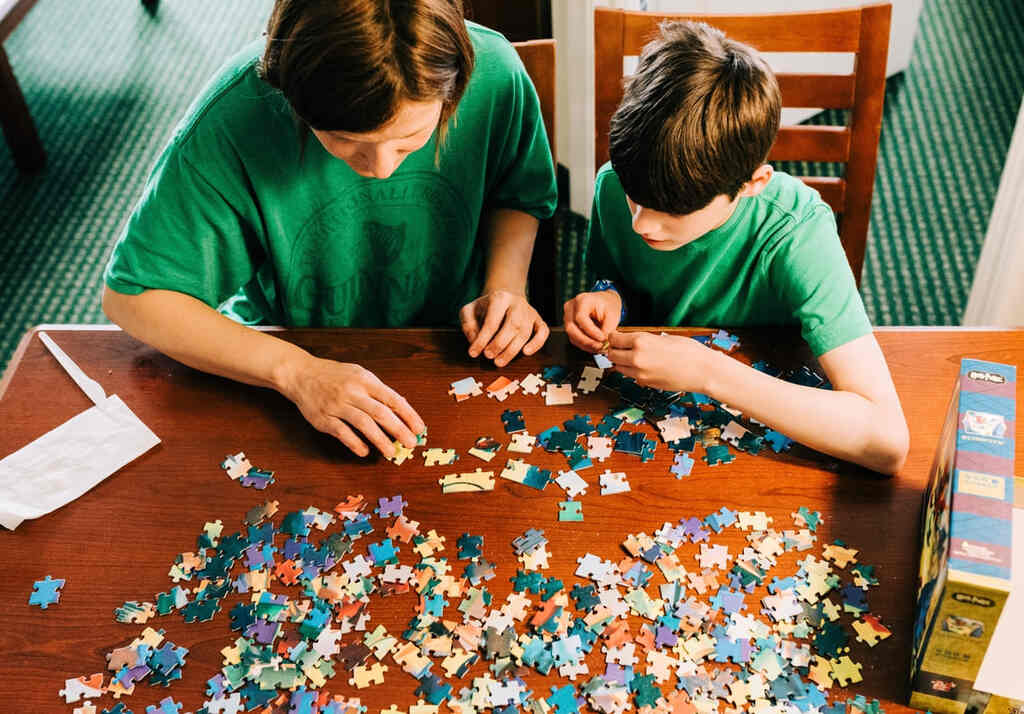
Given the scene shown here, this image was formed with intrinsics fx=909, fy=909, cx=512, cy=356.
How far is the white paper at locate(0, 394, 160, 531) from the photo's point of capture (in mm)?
1301

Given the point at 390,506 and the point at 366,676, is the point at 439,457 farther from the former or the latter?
the point at 366,676

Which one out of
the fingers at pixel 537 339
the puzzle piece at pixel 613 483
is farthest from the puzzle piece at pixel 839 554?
the fingers at pixel 537 339

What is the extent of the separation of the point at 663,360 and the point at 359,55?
1.96 ft

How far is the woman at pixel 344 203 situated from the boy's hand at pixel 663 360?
0.17m

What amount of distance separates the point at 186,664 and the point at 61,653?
0.55 feet

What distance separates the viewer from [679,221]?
1320 millimetres

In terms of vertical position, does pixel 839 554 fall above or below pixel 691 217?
below

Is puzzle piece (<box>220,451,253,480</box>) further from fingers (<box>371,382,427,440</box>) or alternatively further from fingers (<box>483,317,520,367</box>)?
fingers (<box>483,317,520,367</box>)

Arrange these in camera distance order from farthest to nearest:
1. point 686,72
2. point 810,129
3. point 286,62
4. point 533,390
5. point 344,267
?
point 810,129, point 344,267, point 533,390, point 686,72, point 286,62

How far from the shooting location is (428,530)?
125 cm

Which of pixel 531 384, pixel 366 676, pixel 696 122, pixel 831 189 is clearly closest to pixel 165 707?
pixel 366 676

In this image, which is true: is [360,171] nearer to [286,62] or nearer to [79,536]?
[286,62]

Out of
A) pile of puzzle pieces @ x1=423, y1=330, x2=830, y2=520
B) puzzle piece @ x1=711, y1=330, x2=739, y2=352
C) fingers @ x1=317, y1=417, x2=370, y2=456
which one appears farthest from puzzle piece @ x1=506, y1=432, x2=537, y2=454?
puzzle piece @ x1=711, y1=330, x2=739, y2=352

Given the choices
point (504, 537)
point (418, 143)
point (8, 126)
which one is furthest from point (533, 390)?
point (8, 126)
